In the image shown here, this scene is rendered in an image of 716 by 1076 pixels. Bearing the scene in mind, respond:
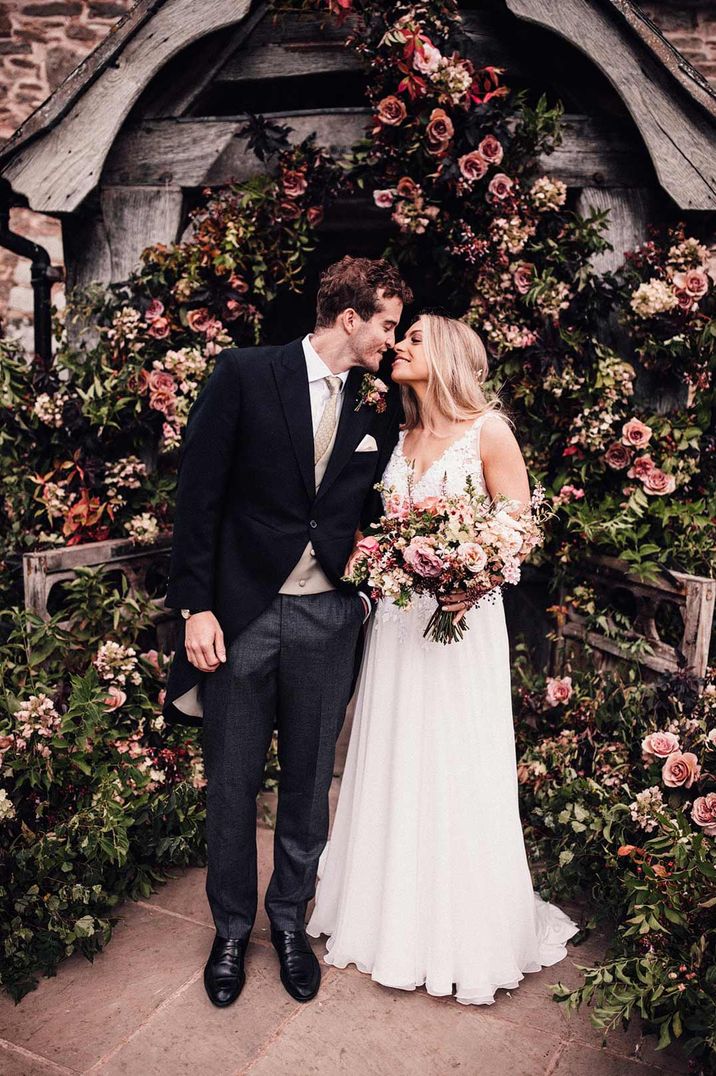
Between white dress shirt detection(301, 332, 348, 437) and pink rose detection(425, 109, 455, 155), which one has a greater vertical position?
pink rose detection(425, 109, 455, 155)

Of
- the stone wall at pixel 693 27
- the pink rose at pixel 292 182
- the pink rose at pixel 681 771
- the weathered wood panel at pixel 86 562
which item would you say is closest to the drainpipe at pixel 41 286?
the weathered wood panel at pixel 86 562

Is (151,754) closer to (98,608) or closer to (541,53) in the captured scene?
(98,608)

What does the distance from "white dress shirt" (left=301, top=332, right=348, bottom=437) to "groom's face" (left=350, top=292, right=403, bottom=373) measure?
10 centimetres

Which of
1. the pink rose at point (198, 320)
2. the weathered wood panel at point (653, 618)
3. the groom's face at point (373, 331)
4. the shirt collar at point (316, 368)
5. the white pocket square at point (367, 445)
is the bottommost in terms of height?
the weathered wood panel at point (653, 618)

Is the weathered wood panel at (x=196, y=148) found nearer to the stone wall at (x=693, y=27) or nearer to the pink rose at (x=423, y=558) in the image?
the pink rose at (x=423, y=558)

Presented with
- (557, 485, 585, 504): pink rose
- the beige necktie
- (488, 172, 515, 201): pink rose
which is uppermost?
(488, 172, 515, 201): pink rose

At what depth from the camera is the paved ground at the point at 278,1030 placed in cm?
257

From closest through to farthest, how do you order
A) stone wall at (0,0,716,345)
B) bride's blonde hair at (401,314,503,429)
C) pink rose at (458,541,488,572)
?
pink rose at (458,541,488,572), bride's blonde hair at (401,314,503,429), stone wall at (0,0,716,345)

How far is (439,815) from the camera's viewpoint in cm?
289

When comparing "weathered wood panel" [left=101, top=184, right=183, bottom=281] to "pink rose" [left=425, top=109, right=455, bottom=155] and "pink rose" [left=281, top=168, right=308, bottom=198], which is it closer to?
"pink rose" [left=281, top=168, right=308, bottom=198]

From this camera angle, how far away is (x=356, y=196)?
4.24 metres

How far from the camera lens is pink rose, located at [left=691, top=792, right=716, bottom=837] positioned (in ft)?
9.32

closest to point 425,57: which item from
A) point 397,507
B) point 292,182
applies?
point 292,182

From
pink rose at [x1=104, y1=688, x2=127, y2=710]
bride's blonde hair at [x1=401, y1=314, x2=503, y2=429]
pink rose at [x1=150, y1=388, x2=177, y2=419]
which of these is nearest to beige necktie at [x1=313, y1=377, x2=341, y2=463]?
bride's blonde hair at [x1=401, y1=314, x2=503, y2=429]
